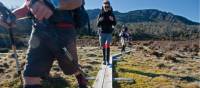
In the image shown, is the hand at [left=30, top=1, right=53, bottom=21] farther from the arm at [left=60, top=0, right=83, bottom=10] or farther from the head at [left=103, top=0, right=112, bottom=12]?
the head at [left=103, top=0, right=112, bottom=12]

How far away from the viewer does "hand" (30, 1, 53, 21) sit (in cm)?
513

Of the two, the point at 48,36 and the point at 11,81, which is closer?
the point at 48,36

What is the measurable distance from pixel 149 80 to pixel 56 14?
21.7 ft

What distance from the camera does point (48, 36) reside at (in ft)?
17.6

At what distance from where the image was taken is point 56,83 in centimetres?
1073

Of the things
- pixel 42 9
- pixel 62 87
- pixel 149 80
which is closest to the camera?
pixel 42 9

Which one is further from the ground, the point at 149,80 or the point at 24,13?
the point at 24,13

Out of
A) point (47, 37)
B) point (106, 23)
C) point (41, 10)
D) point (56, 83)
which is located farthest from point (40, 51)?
point (106, 23)

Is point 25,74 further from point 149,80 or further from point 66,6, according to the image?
point 149,80

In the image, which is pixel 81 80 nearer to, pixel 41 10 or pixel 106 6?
pixel 41 10

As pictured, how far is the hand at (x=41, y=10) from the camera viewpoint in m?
5.13

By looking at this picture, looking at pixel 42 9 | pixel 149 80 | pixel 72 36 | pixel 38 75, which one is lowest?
pixel 149 80

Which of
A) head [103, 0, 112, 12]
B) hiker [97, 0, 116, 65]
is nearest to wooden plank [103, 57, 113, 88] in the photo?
hiker [97, 0, 116, 65]

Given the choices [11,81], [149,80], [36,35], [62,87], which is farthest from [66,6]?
[149,80]
